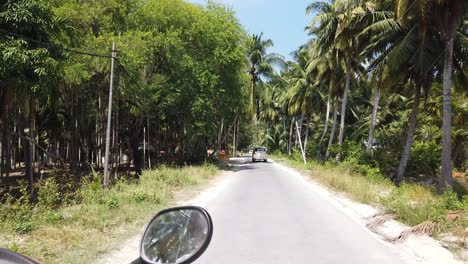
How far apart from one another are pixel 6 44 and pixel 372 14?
22.1 metres

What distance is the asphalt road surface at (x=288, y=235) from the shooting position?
24.2 feet

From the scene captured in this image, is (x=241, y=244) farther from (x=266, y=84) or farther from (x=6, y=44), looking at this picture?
(x=266, y=84)

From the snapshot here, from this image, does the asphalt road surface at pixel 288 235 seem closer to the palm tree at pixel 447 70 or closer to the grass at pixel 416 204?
the grass at pixel 416 204

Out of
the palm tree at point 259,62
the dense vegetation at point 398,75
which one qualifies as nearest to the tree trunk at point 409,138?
the dense vegetation at point 398,75

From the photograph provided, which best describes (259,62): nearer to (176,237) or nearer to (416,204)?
(416,204)

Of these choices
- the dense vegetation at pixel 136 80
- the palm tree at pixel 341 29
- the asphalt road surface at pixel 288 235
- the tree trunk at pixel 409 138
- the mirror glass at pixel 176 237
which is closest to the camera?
the mirror glass at pixel 176 237

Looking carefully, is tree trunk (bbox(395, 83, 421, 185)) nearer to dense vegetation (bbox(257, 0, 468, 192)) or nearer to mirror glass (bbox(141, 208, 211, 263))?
dense vegetation (bbox(257, 0, 468, 192))

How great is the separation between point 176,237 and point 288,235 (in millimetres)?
6690

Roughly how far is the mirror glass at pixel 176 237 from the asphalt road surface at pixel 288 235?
418 centimetres

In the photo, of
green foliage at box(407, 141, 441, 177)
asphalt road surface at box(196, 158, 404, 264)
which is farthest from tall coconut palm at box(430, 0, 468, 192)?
green foliage at box(407, 141, 441, 177)

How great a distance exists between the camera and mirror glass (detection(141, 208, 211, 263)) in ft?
8.87

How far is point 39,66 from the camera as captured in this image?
1315cm

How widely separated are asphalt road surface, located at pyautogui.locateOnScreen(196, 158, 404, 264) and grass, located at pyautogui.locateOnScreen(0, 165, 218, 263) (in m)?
1.88

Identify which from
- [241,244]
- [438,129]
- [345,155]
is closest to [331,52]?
[345,155]
